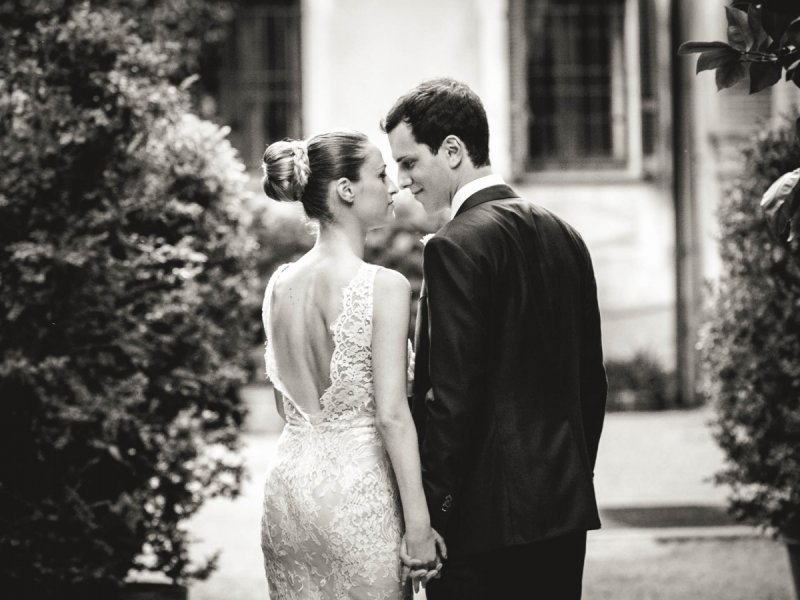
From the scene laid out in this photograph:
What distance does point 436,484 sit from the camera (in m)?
3.27

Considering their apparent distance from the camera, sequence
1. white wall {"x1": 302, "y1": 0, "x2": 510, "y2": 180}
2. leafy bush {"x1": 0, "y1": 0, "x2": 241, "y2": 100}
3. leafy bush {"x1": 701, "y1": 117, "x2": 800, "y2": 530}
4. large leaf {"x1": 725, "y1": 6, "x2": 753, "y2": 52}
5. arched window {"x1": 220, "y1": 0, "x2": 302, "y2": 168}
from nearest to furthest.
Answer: large leaf {"x1": 725, "y1": 6, "x2": 753, "y2": 52} < leafy bush {"x1": 0, "y1": 0, "x2": 241, "y2": 100} < leafy bush {"x1": 701, "y1": 117, "x2": 800, "y2": 530} < white wall {"x1": 302, "y1": 0, "x2": 510, "y2": 180} < arched window {"x1": 220, "y1": 0, "x2": 302, "y2": 168}

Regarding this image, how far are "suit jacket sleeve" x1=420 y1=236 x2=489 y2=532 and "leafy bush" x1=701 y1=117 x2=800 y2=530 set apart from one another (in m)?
2.91

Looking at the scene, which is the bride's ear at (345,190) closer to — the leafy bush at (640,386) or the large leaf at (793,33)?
the large leaf at (793,33)

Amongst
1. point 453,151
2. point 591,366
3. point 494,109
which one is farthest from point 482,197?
point 494,109

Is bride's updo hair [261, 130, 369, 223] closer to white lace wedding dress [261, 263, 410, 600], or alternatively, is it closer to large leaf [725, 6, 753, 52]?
white lace wedding dress [261, 263, 410, 600]

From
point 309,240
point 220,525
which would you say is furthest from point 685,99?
point 220,525

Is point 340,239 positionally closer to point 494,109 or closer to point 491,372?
point 491,372

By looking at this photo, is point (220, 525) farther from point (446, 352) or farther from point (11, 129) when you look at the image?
point (446, 352)

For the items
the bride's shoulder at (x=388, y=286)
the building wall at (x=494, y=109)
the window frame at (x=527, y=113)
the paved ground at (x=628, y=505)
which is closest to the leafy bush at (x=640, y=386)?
the building wall at (x=494, y=109)

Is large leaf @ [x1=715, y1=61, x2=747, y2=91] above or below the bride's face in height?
above

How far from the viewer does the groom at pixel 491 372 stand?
3225 mm

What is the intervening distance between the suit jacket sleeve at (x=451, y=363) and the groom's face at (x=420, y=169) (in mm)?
255

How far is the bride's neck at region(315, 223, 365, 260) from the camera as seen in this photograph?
11.7 feet

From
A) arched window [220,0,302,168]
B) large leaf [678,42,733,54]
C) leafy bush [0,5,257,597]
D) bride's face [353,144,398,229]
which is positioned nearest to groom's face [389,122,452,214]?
bride's face [353,144,398,229]
